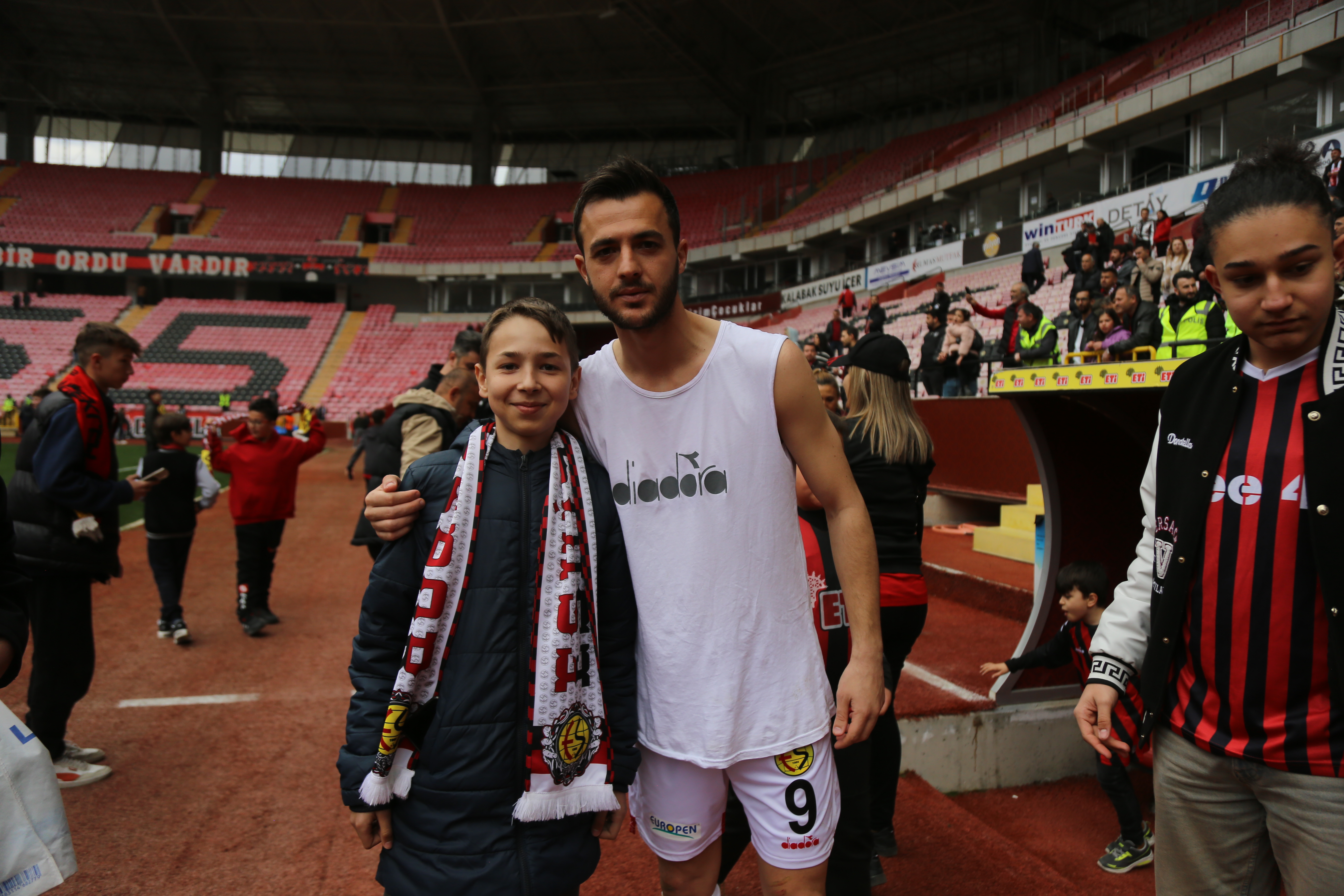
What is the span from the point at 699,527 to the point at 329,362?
40.3 metres

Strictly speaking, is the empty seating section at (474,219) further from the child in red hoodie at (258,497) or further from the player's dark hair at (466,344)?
the player's dark hair at (466,344)

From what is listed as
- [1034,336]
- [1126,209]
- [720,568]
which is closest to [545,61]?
[1126,209]

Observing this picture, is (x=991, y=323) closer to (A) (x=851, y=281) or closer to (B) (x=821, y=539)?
(A) (x=851, y=281)

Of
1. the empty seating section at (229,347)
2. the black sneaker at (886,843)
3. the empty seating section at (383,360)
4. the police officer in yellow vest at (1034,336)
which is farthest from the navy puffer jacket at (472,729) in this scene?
the empty seating section at (229,347)

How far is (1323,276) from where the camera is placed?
150 centimetres

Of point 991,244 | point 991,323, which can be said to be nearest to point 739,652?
point 991,323

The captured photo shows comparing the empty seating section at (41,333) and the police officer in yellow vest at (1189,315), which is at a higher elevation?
the empty seating section at (41,333)

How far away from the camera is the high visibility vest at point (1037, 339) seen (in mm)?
9008

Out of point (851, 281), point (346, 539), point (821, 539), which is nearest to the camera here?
point (821, 539)

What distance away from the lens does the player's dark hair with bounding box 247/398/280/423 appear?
20.9ft

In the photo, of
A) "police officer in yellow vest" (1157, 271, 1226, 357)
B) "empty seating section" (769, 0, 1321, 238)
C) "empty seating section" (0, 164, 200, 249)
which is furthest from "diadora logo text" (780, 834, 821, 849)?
"empty seating section" (0, 164, 200, 249)

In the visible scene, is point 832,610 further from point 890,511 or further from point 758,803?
point 758,803

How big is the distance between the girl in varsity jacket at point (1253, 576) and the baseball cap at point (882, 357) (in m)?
1.25

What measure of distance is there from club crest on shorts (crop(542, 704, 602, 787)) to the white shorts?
0.62ft
